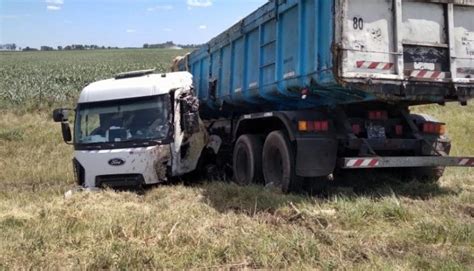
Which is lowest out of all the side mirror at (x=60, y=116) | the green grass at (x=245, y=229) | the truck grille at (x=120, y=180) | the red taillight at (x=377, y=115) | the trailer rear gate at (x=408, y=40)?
the green grass at (x=245, y=229)

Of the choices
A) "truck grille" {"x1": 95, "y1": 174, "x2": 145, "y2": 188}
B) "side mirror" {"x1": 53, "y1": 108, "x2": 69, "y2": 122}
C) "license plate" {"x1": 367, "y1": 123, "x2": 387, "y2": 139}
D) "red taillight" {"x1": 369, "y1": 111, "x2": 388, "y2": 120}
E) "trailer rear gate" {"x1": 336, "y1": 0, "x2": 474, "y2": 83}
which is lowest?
"truck grille" {"x1": 95, "y1": 174, "x2": 145, "y2": 188}

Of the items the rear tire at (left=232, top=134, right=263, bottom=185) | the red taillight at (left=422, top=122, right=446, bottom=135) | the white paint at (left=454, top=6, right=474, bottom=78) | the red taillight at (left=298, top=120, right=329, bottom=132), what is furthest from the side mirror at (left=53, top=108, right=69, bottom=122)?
the white paint at (left=454, top=6, right=474, bottom=78)

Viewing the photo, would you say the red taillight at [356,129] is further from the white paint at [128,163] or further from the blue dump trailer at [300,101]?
the white paint at [128,163]

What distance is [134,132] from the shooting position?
9406mm

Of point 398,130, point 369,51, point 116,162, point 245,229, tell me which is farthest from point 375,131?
point 116,162

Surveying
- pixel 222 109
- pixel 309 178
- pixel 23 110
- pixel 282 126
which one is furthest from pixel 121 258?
pixel 23 110

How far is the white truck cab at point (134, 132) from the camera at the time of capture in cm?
916

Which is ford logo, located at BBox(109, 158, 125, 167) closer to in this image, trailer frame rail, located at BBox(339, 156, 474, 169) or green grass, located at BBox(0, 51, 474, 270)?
green grass, located at BBox(0, 51, 474, 270)

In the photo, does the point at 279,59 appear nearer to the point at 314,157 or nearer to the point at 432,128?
the point at 314,157

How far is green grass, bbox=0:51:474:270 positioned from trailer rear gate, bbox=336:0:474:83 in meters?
1.54

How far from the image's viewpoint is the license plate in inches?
311

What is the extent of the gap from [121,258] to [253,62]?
207 inches

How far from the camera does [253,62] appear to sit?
30.0ft

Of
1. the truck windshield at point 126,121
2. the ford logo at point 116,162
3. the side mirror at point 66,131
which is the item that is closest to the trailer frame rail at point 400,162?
the truck windshield at point 126,121
